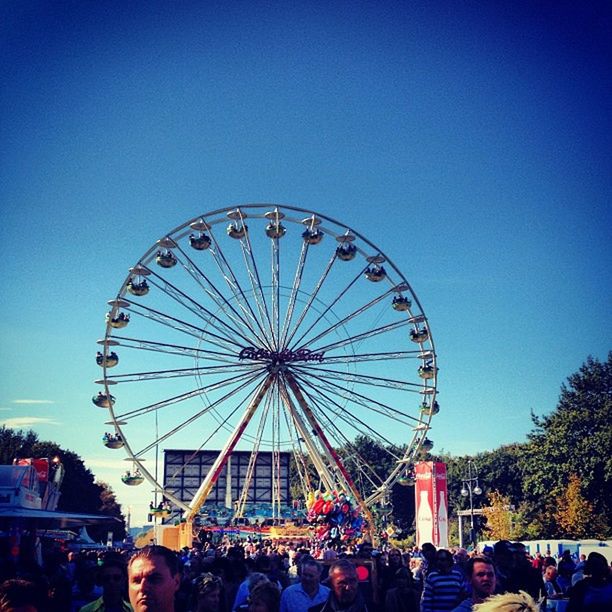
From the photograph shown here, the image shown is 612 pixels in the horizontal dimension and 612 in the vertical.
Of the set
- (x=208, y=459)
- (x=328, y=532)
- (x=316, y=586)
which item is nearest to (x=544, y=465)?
(x=328, y=532)

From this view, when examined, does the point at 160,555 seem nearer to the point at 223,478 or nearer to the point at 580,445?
the point at 580,445

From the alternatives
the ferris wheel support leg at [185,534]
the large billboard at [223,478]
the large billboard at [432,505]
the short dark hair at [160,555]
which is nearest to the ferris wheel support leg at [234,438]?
the ferris wheel support leg at [185,534]

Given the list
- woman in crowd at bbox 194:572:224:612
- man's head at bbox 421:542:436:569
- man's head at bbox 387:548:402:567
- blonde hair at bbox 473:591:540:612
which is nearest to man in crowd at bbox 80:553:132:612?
woman in crowd at bbox 194:572:224:612

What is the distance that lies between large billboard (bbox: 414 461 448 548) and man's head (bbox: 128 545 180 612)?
31965 mm

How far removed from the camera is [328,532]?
28672 millimetres

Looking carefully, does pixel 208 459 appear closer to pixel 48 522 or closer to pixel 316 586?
pixel 48 522

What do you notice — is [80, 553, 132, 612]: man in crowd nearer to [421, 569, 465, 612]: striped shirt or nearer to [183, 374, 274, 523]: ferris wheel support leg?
[421, 569, 465, 612]: striped shirt

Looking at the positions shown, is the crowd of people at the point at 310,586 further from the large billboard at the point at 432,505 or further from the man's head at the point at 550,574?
the large billboard at the point at 432,505

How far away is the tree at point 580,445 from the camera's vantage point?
152 ft

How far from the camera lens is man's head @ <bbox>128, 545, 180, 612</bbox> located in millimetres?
4082

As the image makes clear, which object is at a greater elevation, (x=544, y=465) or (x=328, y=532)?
(x=544, y=465)

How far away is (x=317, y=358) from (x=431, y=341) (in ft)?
16.7

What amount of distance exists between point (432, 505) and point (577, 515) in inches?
605

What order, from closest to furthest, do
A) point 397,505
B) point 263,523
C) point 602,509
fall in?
point 263,523 < point 602,509 < point 397,505
